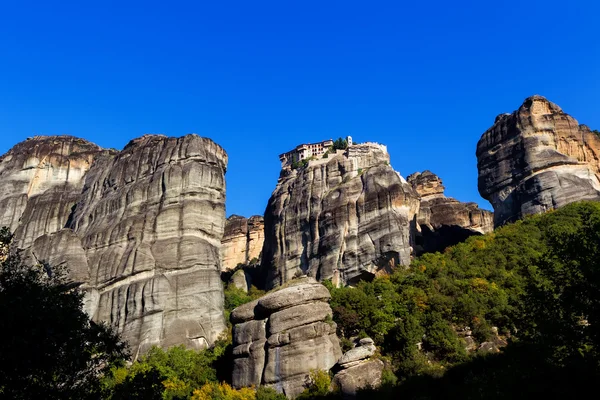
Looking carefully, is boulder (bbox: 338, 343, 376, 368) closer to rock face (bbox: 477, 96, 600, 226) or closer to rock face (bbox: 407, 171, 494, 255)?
rock face (bbox: 477, 96, 600, 226)

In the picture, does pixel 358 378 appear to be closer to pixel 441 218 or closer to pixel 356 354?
pixel 356 354

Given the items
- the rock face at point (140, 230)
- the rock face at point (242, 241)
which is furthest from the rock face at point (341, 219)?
the rock face at point (242, 241)

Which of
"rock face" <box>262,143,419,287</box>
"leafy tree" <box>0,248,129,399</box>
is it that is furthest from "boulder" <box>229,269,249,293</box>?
"leafy tree" <box>0,248,129,399</box>

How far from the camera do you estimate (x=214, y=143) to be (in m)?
57.9

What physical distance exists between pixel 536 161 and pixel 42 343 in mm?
55304

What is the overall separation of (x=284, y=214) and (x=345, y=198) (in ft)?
29.6

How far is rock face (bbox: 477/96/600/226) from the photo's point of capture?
57.3m

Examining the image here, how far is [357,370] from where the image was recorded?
3095 centimetres

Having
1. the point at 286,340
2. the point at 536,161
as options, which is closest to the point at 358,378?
the point at 286,340

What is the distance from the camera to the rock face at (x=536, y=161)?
188 ft

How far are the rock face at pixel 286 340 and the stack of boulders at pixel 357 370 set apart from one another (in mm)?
1288

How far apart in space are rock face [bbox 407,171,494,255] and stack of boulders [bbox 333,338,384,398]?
3756 centimetres

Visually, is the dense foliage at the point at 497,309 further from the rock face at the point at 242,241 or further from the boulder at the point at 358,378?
the rock face at the point at 242,241

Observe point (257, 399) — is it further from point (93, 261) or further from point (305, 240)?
point (305, 240)
